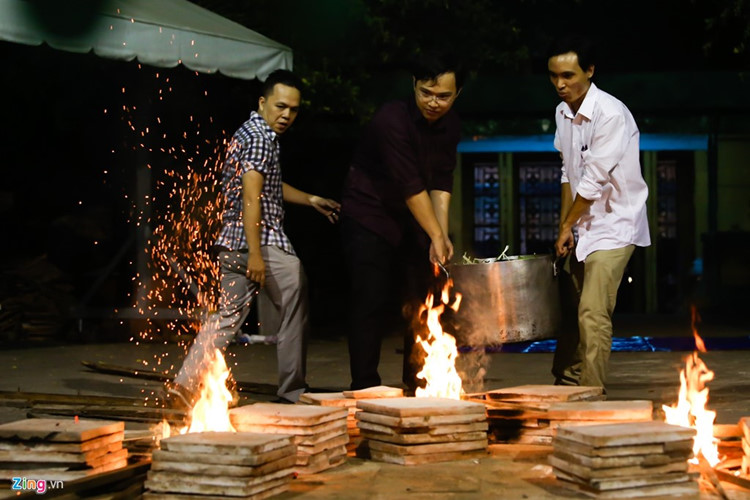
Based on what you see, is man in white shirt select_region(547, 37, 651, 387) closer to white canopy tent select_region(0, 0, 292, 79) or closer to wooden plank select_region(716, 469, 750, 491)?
wooden plank select_region(716, 469, 750, 491)

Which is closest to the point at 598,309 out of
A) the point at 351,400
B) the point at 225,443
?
the point at 351,400

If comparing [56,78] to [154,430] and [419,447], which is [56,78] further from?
[419,447]

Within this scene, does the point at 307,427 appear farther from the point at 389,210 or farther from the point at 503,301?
the point at 389,210

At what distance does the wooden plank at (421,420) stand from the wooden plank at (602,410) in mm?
413

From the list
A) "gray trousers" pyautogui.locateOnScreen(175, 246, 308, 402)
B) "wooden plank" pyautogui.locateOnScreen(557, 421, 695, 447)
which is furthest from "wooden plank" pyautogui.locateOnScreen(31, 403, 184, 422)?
"wooden plank" pyautogui.locateOnScreen(557, 421, 695, 447)

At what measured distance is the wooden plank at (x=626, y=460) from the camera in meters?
4.57

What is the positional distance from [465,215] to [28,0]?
10467 millimetres

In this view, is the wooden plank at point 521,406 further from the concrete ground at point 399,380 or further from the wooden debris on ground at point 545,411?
the concrete ground at point 399,380

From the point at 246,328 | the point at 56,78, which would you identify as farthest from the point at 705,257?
the point at 56,78

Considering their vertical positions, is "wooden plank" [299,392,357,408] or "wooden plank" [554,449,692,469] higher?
"wooden plank" [299,392,357,408]

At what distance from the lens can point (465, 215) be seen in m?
18.6

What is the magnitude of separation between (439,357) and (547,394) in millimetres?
1018

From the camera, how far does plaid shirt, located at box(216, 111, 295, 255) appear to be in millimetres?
6898

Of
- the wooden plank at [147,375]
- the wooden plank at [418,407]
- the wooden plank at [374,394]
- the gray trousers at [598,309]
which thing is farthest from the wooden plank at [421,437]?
the wooden plank at [147,375]
